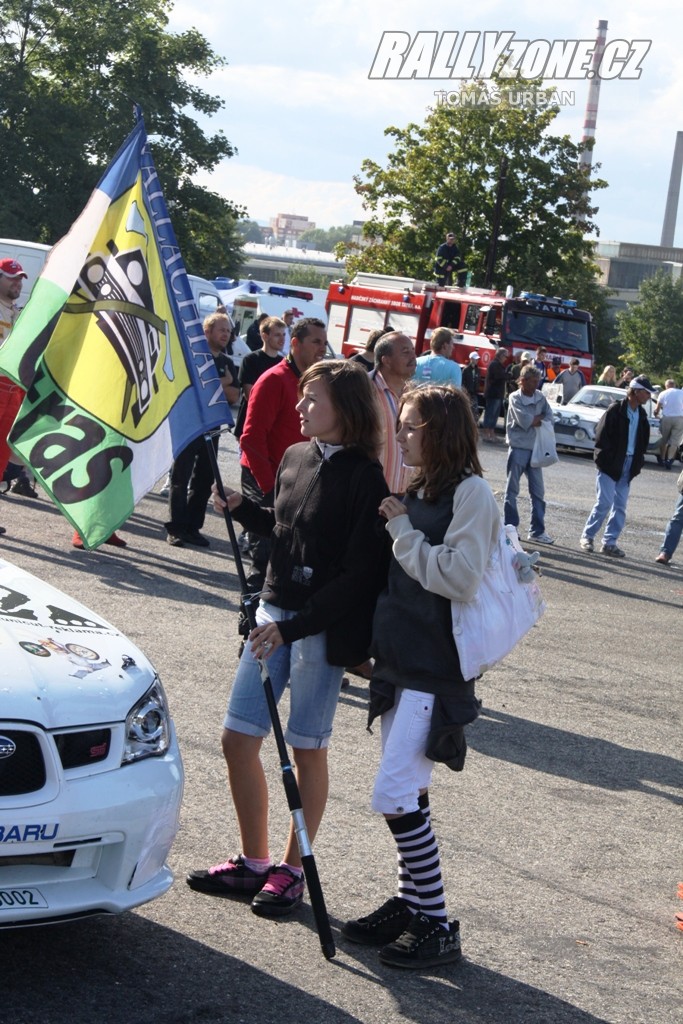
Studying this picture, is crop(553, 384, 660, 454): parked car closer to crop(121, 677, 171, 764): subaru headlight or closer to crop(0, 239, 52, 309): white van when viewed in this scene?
crop(0, 239, 52, 309): white van

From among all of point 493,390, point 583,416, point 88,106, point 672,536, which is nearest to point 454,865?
point 672,536

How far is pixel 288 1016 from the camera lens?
3.95 metres

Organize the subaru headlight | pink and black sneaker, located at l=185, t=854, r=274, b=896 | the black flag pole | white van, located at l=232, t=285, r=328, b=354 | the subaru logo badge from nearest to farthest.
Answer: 1. the subaru logo badge
2. the subaru headlight
3. the black flag pole
4. pink and black sneaker, located at l=185, t=854, r=274, b=896
5. white van, located at l=232, t=285, r=328, b=354

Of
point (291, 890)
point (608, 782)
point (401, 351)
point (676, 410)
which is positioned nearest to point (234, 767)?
point (291, 890)

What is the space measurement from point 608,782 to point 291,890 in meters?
2.64

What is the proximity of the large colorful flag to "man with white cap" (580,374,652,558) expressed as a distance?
35.4 ft

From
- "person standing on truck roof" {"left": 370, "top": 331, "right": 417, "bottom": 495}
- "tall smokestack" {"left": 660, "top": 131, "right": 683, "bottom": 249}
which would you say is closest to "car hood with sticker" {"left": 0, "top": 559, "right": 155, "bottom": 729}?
"person standing on truck roof" {"left": 370, "top": 331, "right": 417, "bottom": 495}

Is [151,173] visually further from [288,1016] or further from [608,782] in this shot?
[608,782]

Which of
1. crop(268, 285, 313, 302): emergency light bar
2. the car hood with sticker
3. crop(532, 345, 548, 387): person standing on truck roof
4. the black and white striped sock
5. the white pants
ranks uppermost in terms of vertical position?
crop(268, 285, 313, 302): emergency light bar

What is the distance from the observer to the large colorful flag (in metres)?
4.85

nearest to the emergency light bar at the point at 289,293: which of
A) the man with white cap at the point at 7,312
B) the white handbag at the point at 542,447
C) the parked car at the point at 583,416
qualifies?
the parked car at the point at 583,416

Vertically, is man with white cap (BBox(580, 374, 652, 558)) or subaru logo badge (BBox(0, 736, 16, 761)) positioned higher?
man with white cap (BBox(580, 374, 652, 558))

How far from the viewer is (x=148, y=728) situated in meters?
4.20

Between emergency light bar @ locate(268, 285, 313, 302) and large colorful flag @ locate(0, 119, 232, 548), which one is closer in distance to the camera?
large colorful flag @ locate(0, 119, 232, 548)
